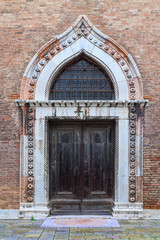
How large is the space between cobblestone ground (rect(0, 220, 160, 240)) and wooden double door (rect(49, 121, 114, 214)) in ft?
3.06

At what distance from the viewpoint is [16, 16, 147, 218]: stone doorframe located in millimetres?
6305

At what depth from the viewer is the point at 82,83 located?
21.9ft

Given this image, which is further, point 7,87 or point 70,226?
point 7,87

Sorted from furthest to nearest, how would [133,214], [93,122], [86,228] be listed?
[93,122] < [133,214] < [86,228]

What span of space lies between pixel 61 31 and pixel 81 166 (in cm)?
377

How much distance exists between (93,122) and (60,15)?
3.08 meters

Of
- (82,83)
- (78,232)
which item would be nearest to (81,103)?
(82,83)

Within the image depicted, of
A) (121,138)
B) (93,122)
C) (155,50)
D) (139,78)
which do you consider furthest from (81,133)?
(155,50)

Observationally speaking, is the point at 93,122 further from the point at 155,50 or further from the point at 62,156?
the point at 155,50

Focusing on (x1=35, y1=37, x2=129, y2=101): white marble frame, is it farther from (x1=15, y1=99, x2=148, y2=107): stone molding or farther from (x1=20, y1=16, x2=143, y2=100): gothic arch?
(x1=15, y1=99, x2=148, y2=107): stone molding

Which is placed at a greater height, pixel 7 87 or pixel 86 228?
pixel 7 87

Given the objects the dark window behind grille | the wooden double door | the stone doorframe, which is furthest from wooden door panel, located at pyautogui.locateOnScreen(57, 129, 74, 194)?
the dark window behind grille

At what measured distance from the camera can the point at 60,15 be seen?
6535mm

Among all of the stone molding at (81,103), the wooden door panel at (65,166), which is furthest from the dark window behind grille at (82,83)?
the wooden door panel at (65,166)
